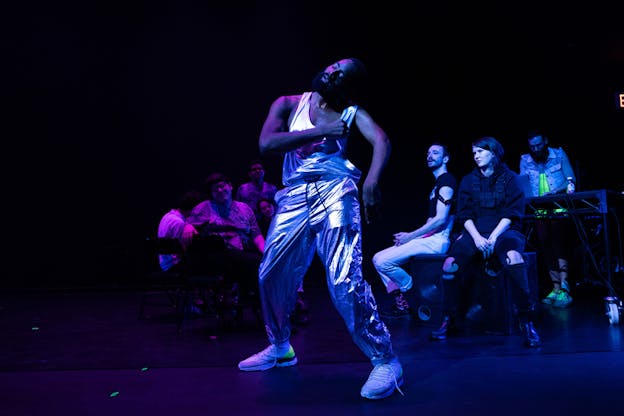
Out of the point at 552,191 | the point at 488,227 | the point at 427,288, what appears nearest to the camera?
the point at 488,227

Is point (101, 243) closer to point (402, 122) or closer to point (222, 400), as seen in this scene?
point (402, 122)

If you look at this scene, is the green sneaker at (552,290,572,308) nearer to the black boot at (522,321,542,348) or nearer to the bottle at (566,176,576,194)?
the bottle at (566,176,576,194)

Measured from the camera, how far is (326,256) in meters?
2.69

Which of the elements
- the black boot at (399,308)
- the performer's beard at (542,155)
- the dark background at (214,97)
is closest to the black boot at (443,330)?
the black boot at (399,308)

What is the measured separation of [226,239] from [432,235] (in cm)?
180

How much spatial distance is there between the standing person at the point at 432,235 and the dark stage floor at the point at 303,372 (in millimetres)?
414

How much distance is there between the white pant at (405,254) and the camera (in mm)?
4711

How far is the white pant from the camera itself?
471 cm

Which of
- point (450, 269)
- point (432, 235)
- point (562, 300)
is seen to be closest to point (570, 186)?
point (562, 300)

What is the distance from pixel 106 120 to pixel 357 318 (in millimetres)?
6544

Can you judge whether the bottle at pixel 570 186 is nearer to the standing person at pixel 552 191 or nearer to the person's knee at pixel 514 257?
the standing person at pixel 552 191

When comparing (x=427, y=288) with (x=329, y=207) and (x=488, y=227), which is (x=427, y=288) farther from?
(x=329, y=207)

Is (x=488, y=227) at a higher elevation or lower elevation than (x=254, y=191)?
lower

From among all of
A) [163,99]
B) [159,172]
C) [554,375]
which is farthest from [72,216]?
[554,375]
